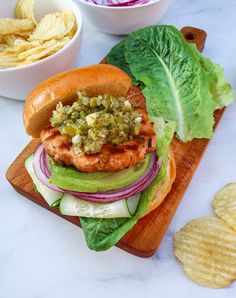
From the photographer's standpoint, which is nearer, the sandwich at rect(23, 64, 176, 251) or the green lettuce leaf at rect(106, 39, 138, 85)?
the sandwich at rect(23, 64, 176, 251)

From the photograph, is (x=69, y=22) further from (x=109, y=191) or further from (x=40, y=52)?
(x=109, y=191)

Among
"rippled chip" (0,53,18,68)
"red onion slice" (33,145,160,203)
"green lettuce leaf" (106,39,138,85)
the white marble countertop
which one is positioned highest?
"rippled chip" (0,53,18,68)

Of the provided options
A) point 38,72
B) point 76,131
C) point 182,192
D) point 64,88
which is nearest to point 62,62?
point 38,72

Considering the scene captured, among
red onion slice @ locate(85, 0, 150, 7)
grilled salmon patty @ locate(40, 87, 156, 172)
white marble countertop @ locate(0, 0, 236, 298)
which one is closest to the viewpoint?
grilled salmon patty @ locate(40, 87, 156, 172)

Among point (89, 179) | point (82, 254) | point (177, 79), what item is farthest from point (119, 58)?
point (82, 254)

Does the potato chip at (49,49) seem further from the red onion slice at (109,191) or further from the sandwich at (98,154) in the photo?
the red onion slice at (109,191)

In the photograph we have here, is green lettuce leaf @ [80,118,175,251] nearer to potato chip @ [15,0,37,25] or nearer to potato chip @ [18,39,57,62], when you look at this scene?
potato chip @ [18,39,57,62]

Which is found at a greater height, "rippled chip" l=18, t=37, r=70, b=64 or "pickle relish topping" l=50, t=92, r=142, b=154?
"pickle relish topping" l=50, t=92, r=142, b=154

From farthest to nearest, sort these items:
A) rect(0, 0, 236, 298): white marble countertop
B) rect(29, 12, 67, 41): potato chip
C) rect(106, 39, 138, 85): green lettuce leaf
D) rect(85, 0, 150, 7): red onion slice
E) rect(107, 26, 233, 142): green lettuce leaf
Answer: rect(85, 0, 150, 7): red onion slice → rect(106, 39, 138, 85): green lettuce leaf → rect(29, 12, 67, 41): potato chip → rect(107, 26, 233, 142): green lettuce leaf → rect(0, 0, 236, 298): white marble countertop

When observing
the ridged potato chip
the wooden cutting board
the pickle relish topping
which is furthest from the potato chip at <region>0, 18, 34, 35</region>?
the pickle relish topping
